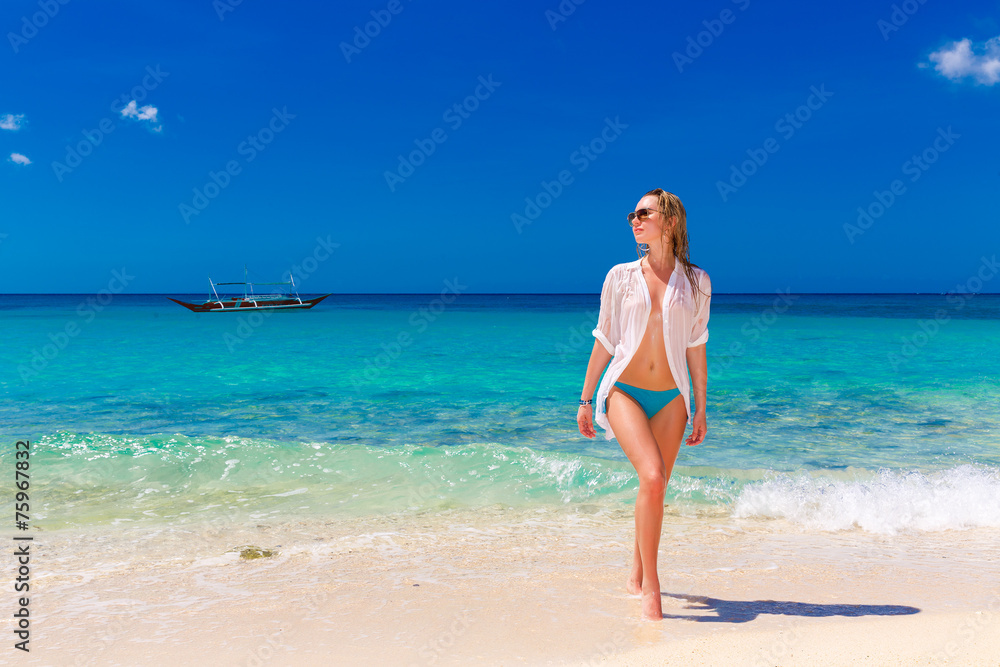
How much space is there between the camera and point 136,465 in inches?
300

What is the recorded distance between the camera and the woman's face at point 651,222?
324 centimetres

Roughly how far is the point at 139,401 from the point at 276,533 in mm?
9023

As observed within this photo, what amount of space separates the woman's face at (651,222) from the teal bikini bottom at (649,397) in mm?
764

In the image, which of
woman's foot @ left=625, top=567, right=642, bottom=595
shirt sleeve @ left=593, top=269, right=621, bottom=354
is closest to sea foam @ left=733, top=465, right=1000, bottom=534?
woman's foot @ left=625, top=567, right=642, bottom=595

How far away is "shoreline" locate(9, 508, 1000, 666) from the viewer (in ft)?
9.99

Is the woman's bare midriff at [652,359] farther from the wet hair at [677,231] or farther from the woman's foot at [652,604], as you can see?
the woman's foot at [652,604]

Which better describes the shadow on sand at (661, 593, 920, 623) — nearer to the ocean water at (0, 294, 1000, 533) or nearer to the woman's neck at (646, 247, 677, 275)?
the woman's neck at (646, 247, 677, 275)

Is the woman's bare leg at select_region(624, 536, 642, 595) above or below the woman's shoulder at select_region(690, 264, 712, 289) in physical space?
below

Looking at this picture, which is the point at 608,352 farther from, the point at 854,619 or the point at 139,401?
the point at 139,401

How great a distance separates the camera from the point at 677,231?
3.28 m

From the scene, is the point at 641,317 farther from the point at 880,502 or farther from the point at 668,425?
the point at 880,502

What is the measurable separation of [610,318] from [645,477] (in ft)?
2.68

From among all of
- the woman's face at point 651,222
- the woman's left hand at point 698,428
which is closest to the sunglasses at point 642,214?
the woman's face at point 651,222

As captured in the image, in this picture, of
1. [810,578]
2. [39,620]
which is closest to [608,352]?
[810,578]
